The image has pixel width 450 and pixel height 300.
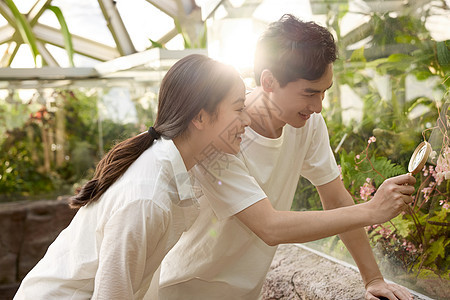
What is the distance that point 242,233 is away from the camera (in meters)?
1.70

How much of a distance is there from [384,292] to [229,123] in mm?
739

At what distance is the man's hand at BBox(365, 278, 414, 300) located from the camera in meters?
1.63

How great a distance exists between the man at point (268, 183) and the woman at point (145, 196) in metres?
0.13

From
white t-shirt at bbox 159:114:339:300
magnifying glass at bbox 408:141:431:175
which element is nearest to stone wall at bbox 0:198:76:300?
white t-shirt at bbox 159:114:339:300

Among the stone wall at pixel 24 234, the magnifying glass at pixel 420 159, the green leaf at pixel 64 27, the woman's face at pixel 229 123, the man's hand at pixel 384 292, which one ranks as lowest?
the stone wall at pixel 24 234

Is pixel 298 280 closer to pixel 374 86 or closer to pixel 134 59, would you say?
pixel 374 86

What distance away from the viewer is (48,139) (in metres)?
7.61

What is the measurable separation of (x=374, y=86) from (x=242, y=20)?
1274 mm

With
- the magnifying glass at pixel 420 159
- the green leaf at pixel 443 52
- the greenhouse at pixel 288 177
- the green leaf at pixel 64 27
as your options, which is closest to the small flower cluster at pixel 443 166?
the greenhouse at pixel 288 177

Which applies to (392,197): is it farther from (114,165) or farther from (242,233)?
(114,165)

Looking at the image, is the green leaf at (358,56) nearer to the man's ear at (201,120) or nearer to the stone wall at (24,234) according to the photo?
the man's ear at (201,120)

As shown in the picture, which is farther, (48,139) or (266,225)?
(48,139)

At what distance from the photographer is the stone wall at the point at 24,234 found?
20.0 feet

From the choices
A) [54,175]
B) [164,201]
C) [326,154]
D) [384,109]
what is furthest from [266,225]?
[54,175]
